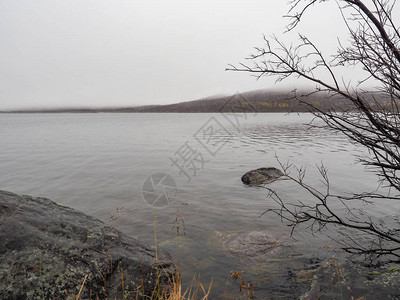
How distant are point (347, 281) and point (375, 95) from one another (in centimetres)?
337

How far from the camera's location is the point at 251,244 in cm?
650

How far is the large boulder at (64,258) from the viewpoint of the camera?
10.2 ft

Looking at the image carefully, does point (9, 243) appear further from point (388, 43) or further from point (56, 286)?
point (388, 43)

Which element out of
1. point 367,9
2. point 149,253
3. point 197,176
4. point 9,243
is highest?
point 367,9

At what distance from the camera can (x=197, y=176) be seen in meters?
15.1

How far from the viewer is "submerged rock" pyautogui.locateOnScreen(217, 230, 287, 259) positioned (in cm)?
609

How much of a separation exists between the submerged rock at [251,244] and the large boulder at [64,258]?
2.38 meters

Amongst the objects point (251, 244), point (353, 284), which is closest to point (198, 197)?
point (251, 244)

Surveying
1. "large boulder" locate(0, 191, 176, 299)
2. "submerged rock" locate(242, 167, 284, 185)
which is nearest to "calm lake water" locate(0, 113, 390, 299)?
"submerged rock" locate(242, 167, 284, 185)

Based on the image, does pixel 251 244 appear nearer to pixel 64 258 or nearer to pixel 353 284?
pixel 353 284

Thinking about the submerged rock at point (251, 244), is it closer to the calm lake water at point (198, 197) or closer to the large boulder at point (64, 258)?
the calm lake water at point (198, 197)

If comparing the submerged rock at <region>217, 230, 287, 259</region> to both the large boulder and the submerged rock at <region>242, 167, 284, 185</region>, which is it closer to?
the large boulder

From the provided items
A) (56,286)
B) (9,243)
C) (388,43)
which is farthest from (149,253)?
(388,43)

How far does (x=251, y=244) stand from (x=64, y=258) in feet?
15.7
